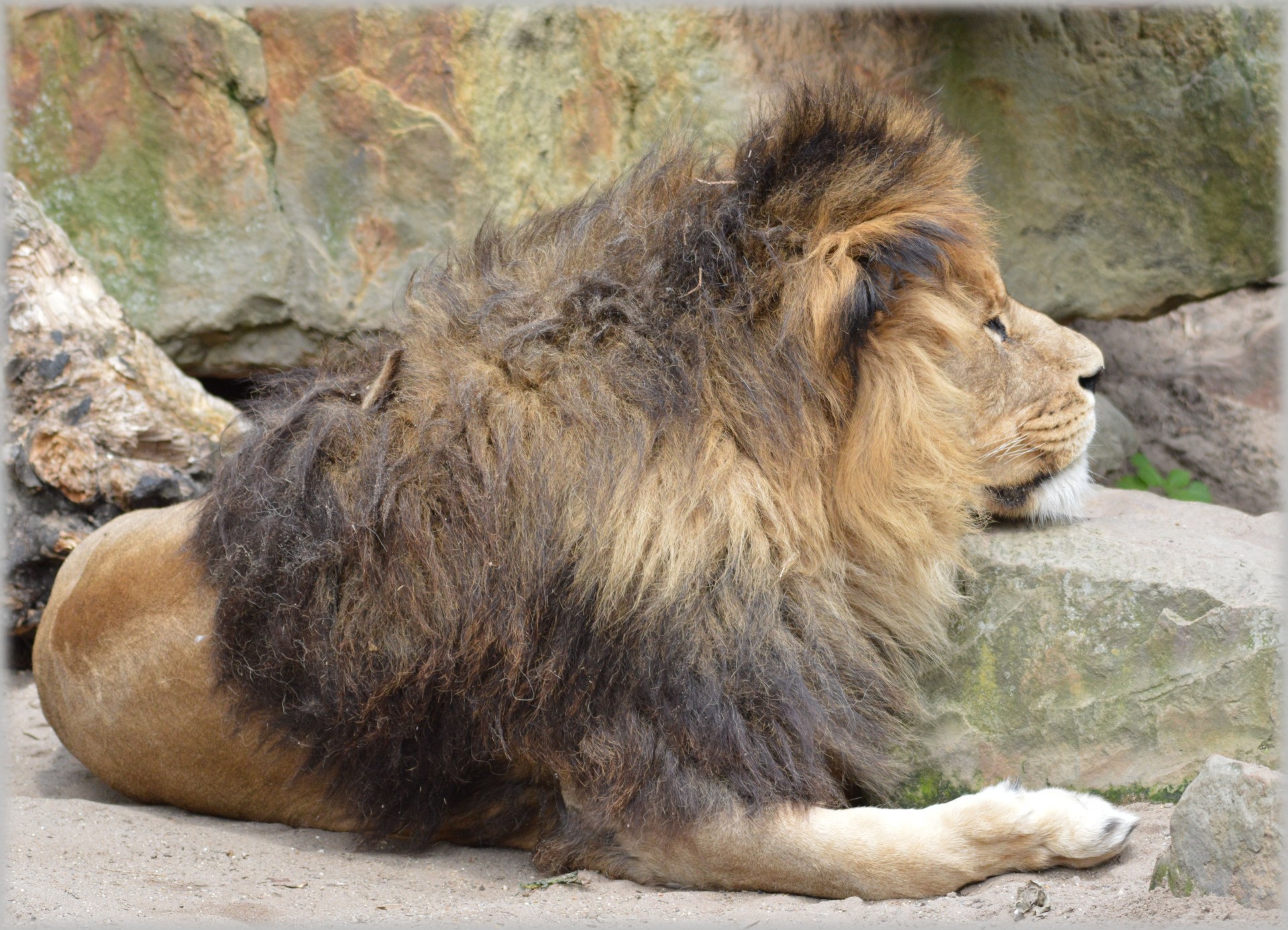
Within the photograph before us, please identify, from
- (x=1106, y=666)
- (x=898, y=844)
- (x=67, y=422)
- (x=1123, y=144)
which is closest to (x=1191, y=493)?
(x=1123, y=144)

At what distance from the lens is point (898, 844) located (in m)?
2.52

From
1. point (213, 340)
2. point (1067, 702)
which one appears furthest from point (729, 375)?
point (213, 340)

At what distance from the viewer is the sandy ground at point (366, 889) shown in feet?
7.76

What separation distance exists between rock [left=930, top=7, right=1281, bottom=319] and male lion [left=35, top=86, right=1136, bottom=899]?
204 centimetres

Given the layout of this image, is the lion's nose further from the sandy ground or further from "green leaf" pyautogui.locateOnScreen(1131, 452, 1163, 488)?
"green leaf" pyautogui.locateOnScreen(1131, 452, 1163, 488)

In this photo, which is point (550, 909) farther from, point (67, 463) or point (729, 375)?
point (67, 463)

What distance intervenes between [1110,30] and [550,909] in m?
3.79

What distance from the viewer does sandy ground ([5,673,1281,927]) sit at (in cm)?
237

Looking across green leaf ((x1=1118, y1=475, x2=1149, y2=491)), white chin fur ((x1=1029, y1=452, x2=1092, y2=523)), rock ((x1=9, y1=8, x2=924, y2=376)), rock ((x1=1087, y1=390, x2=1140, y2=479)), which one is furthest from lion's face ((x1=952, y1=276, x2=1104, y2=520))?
green leaf ((x1=1118, y1=475, x2=1149, y2=491))

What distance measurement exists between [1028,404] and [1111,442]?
2.56m

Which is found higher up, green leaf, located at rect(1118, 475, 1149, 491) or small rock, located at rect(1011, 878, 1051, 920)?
small rock, located at rect(1011, 878, 1051, 920)

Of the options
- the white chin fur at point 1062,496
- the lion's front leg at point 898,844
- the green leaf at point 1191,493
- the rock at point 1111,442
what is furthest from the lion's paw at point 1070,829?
the green leaf at point 1191,493

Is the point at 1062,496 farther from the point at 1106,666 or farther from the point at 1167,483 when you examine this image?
the point at 1167,483

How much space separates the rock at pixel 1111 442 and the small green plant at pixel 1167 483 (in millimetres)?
56
